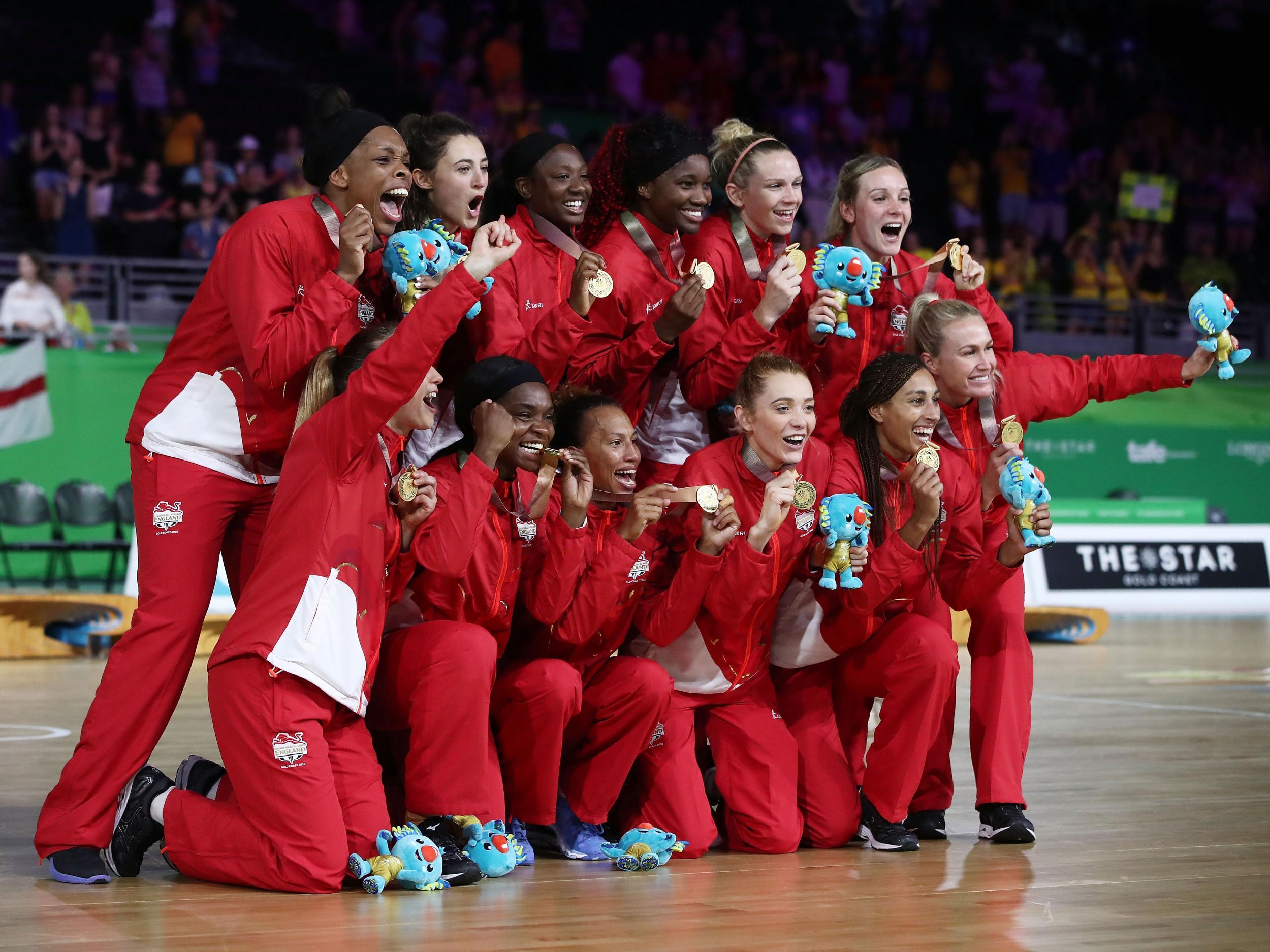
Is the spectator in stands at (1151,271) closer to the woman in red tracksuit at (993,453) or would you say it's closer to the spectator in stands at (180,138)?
the spectator in stands at (180,138)

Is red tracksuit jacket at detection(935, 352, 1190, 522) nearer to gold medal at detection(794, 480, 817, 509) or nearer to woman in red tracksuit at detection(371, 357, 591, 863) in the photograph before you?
gold medal at detection(794, 480, 817, 509)

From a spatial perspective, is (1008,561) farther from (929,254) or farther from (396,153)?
(929,254)

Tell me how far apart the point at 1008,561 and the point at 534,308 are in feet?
5.46

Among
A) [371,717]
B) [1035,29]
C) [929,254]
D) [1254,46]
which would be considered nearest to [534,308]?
[371,717]

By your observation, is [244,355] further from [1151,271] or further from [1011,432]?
[1151,271]

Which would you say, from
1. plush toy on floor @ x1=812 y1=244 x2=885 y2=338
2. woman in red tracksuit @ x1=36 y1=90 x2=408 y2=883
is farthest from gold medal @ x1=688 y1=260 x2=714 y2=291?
woman in red tracksuit @ x1=36 y1=90 x2=408 y2=883

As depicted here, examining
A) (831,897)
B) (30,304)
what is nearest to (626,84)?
(30,304)

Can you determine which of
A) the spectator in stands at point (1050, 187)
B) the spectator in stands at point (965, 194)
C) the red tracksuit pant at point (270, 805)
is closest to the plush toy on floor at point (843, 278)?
the red tracksuit pant at point (270, 805)

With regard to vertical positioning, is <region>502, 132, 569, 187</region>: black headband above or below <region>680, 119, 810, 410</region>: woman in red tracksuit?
above

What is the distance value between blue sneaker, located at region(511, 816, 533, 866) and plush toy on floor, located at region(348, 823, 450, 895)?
0.30 metres

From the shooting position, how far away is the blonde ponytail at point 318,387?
421cm

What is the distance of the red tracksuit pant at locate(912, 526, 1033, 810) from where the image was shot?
4898mm

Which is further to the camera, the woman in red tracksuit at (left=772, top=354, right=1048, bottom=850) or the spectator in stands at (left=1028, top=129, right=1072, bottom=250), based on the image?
the spectator in stands at (left=1028, top=129, right=1072, bottom=250)

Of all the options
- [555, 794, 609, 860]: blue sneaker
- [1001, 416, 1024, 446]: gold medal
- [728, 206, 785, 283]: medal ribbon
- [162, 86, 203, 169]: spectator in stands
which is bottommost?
[555, 794, 609, 860]: blue sneaker
